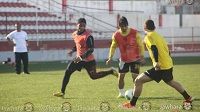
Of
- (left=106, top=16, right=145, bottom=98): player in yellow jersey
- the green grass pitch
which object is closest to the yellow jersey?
the green grass pitch

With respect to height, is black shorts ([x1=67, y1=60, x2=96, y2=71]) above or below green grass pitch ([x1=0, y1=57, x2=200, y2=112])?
above

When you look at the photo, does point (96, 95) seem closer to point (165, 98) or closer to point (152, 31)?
point (165, 98)

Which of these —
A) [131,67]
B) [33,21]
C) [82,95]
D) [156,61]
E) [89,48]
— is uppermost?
[33,21]

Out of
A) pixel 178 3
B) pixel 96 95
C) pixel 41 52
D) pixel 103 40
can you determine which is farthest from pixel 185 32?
pixel 96 95

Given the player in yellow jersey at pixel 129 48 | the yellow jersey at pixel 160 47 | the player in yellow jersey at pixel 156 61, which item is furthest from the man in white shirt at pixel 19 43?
the yellow jersey at pixel 160 47

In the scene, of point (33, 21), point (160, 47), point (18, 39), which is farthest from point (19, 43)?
point (33, 21)

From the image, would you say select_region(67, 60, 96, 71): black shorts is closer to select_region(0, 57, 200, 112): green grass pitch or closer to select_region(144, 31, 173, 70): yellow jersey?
select_region(0, 57, 200, 112): green grass pitch

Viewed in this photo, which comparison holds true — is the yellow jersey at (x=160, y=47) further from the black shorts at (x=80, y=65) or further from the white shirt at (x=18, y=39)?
the white shirt at (x=18, y=39)

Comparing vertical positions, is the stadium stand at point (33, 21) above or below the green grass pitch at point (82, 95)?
above

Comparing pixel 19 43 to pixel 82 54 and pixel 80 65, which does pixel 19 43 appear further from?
pixel 82 54

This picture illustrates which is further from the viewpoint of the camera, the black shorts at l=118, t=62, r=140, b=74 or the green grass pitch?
the black shorts at l=118, t=62, r=140, b=74

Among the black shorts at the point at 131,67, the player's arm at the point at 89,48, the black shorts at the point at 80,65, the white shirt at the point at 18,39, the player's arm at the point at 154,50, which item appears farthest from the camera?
the white shirt at the point at 18,39

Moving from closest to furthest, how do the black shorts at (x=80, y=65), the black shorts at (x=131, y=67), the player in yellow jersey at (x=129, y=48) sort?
the player in yellow jersey at (x=129, y=48), the black shorts at (x=131, y=67), the black shorts at (x=80, y=65)

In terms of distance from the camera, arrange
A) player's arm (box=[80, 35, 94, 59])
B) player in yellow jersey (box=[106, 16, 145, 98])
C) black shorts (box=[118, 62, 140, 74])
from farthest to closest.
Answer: player's arm (box=[80, 35, 94, 59]) < black shorts (box=[118, 62, 140, 74]) < player in yellow jersey (box=[106, 16, 145, 98])
